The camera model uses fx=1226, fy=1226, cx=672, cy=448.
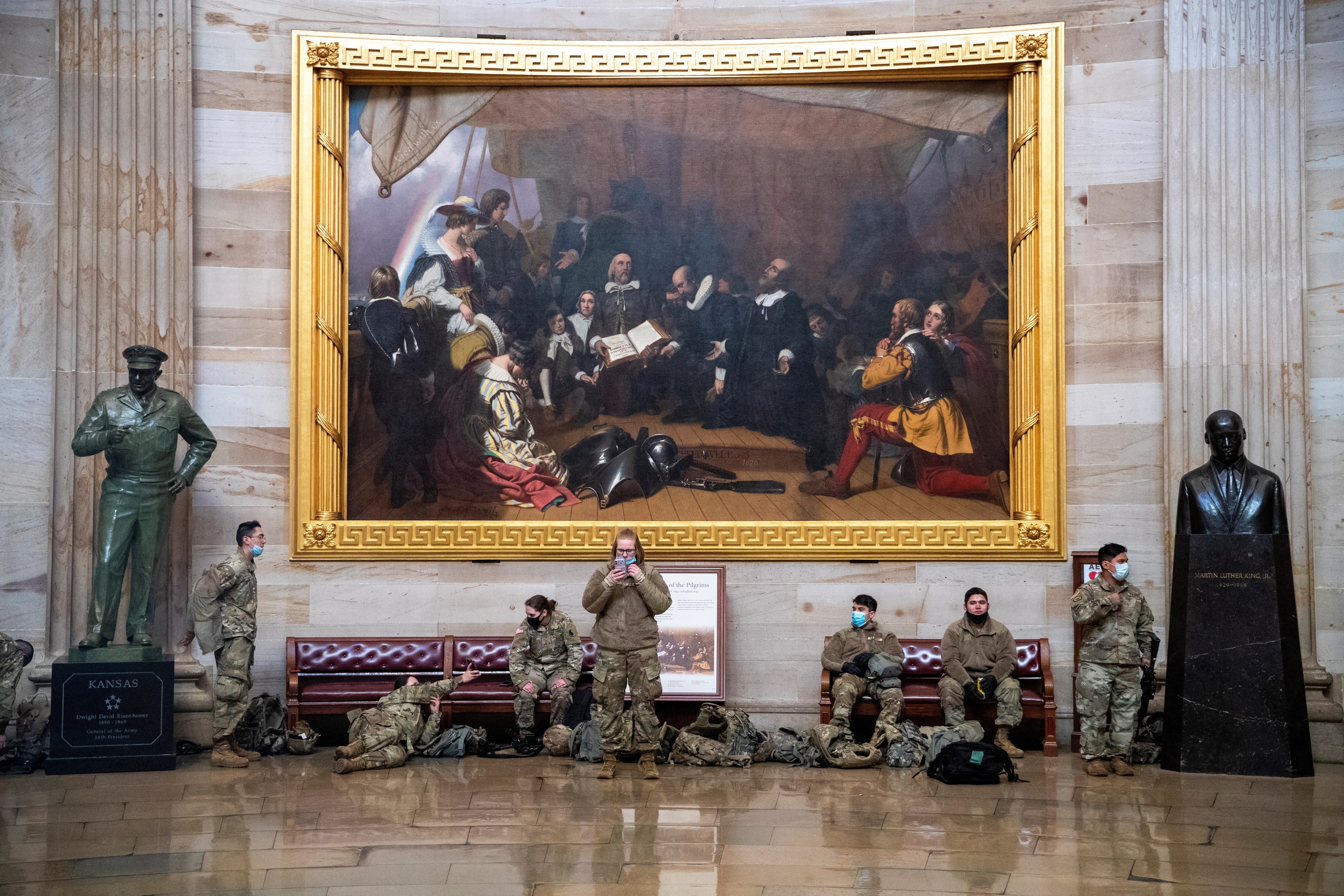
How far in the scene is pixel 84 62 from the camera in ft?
36.1

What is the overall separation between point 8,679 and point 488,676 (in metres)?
3.87

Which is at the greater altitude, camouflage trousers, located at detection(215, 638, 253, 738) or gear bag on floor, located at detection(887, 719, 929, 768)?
camouflage trousers, located at detection(215, 638, 253, 738)

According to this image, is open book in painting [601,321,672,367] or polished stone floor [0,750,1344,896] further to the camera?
open book in painting [601,321,672,367]

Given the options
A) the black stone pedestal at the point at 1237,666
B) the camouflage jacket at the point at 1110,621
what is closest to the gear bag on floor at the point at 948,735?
the camouflage jacket at the point at 1110,621

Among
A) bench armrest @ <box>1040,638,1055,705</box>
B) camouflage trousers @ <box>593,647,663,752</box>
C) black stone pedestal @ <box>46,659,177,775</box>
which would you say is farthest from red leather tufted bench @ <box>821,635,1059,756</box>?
black stone pedestal @ <box>46,659,177,775</box>

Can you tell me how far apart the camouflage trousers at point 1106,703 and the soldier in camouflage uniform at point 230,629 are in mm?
6824

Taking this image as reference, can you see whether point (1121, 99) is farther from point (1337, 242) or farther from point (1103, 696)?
point (1103, 696)

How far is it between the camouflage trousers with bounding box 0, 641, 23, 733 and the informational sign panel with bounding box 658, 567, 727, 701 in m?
5.29

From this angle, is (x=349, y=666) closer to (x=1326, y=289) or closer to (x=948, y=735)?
(x=948, y=735)

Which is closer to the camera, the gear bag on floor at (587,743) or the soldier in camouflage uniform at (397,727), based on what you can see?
the soldier in camouflage uniform at (397,727)

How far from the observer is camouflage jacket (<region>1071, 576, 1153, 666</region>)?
9688 mm

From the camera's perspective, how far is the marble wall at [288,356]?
433 inches

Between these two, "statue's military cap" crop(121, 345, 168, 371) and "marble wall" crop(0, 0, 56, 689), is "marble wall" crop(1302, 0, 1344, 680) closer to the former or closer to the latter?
"statue's military cap" crop(121, 345, 168, 371)

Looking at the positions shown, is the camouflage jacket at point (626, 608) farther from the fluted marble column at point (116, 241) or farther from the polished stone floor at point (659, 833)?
the fluted marble column at point (116, 241)
